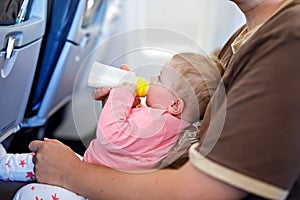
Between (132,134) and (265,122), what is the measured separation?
0.32 meters

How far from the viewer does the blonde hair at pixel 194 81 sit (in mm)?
893

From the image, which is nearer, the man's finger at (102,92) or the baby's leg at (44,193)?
the baby's leg at (44,193)

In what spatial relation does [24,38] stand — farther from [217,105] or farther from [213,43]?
[213,43]

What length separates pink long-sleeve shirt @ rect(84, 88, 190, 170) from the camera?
35.1 inches

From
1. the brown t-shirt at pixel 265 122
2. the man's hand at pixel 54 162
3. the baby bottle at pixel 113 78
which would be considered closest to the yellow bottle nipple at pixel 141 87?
the baby bottle at pixel 113 78

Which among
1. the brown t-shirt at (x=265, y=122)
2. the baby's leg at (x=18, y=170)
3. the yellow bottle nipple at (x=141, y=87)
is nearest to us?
the brown t-shirt at (x=265, y=122)

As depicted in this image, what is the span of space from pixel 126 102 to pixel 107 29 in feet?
6.44

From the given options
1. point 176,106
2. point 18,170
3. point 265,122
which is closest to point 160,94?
point 176,106

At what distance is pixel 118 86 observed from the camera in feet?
3.19

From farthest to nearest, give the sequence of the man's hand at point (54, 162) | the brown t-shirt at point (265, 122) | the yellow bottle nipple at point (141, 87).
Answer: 1. the yellow bottle nipple at point (141, 87)
2. the man's hand at point (54, 162)
3. the brown t-shirt at point (265, 122)

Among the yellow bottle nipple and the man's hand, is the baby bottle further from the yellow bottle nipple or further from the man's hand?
the man's hand

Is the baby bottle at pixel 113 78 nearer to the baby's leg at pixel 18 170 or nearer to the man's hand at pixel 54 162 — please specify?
the man's hand at pixel 54 162

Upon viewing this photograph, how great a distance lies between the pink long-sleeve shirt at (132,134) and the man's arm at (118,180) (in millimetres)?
65

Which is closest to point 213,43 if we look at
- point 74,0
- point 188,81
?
point 74,0
